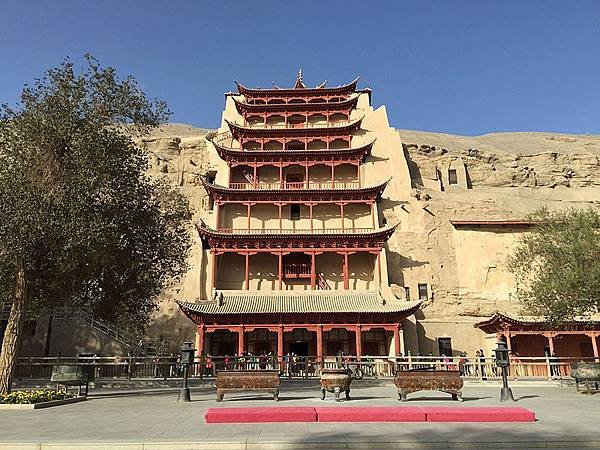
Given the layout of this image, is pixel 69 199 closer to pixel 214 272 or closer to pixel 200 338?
pixel 200 338

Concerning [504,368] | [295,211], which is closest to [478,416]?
[504,368]

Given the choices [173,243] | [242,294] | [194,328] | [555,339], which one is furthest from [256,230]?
[555,339]

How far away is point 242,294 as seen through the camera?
3119 cm

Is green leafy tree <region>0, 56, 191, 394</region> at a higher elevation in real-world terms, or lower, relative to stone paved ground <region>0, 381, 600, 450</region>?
higher

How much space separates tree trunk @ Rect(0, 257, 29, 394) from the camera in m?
14.0

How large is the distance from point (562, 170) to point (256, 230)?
117ft

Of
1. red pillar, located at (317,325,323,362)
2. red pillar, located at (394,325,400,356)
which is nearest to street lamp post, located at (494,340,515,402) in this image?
red pillar, located at (394,325,400,356)

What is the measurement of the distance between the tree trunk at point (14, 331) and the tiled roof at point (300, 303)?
1333cm

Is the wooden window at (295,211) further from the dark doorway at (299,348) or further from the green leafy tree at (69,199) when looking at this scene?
the green leafy tree at (69,199)

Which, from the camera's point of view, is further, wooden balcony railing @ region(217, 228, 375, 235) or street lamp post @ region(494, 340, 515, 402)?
wooden balcony railing @ region(217, 228, 375, 235)

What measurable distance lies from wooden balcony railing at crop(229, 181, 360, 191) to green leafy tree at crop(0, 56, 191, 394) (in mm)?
18157

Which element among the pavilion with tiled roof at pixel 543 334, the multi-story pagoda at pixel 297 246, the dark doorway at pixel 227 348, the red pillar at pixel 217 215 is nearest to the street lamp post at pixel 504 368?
the multi-story pagoda at pixel 297 246

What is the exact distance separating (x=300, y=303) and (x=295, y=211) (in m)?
9.73

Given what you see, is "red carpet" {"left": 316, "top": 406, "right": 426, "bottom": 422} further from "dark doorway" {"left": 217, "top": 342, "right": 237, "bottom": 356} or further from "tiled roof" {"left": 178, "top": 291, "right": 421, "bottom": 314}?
"dark doorway" {"left": 217, "top": 342, "right": 237, "bottom": 356}
